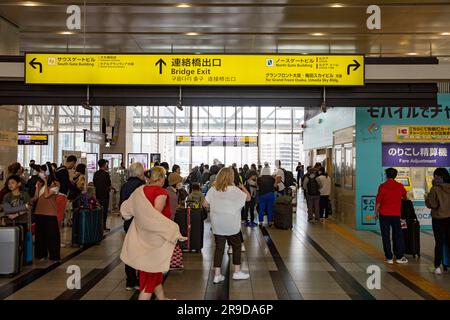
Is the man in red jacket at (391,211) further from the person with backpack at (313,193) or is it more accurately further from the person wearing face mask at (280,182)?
the person wearing face mask at (280,182)

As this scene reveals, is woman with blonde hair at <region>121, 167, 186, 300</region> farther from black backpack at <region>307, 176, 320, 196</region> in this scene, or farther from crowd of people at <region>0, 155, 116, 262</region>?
→ black backpack at <region>307, 176, 320, 196</region>

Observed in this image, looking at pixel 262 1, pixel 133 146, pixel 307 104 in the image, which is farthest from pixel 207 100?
pixel 133 146

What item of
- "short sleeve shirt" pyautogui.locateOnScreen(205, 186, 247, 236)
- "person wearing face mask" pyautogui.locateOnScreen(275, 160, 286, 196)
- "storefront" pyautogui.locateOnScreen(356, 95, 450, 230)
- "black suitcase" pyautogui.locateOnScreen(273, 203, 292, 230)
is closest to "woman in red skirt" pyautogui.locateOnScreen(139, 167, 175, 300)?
"short sleeve shirt" pyautogui.locateOnScreen(205, 186, 247, 236)

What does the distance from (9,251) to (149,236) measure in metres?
2.94

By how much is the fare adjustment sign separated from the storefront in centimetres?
460

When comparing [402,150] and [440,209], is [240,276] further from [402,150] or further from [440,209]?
[402,150]

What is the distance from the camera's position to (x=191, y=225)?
763 cm

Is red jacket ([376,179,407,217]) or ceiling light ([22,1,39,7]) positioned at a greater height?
ceiling light ([22,1,39,7])

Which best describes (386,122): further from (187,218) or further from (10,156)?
(10,156)

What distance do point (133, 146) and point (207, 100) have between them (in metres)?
18.5

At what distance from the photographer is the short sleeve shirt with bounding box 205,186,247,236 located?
5633 millimetres

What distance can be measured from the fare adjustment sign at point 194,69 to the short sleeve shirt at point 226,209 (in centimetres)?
178

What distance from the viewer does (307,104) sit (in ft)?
22.1

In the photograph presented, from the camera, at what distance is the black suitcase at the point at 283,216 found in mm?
10625
